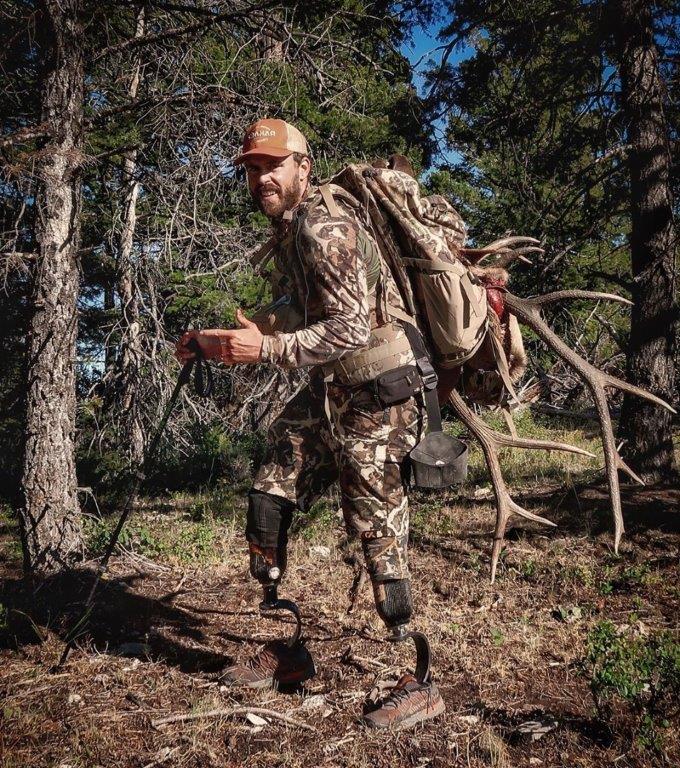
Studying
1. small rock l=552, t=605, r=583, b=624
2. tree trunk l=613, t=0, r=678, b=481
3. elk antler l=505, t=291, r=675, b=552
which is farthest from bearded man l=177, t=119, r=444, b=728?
tree trunk l=613, t=0, r=678, b=481

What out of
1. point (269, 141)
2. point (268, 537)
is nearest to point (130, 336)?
point (268, 537)

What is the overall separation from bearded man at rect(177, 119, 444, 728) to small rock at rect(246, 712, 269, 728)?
0.86 ft

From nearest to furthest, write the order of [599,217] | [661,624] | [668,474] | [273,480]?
[273,480], [661,624], [668,474], [599,217]

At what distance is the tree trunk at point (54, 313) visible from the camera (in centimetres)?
508

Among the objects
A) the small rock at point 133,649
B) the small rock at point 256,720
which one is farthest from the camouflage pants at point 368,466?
the small rock at point 133,649

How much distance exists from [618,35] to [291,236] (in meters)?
6.20

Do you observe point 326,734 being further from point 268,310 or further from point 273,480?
point 268,310

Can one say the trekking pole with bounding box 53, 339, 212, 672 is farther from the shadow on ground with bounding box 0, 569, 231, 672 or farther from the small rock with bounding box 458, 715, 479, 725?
the small rock with bounding box 458, 715, 479, 725

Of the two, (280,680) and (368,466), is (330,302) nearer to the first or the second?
(368,466)

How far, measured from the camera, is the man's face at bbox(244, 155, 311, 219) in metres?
3.27

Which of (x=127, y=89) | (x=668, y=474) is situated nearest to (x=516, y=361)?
(x=668, y=474)

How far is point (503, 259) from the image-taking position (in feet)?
12.1

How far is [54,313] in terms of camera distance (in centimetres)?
511

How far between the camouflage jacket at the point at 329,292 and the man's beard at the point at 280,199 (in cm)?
22
